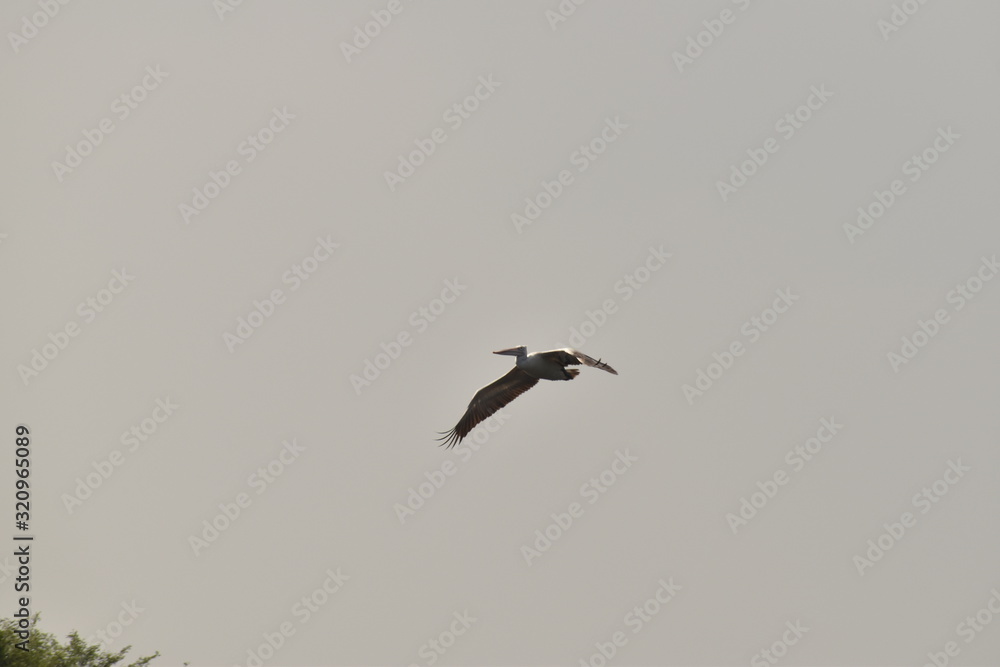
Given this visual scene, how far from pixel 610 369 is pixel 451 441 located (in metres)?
7.25

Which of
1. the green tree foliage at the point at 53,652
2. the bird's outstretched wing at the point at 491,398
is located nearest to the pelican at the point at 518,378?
the bird's outstretched wing at the point at 491,398

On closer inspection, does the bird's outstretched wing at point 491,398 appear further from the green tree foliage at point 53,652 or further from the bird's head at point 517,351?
the green tree foliage at point 53,652

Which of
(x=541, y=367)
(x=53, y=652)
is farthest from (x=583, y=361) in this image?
(x=53, y=652)

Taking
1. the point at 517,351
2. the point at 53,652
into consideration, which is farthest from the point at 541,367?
the point at 53,652

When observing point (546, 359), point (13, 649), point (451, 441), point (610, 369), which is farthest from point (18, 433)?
point (610, 369)

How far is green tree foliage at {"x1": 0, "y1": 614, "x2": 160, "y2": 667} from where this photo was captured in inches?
1575

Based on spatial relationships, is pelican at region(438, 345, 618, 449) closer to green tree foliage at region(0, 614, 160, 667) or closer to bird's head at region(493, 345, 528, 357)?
bird's head at region(493, 345, 528, 357)

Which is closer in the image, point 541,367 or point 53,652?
point 541,367

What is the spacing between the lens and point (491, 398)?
3591 cm

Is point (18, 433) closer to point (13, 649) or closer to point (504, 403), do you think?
point (13, 649)

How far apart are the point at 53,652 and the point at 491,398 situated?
1557 centimetres

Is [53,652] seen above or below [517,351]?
below

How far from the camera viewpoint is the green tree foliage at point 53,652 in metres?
40.0

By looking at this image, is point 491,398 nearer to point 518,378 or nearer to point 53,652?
point 518,378
